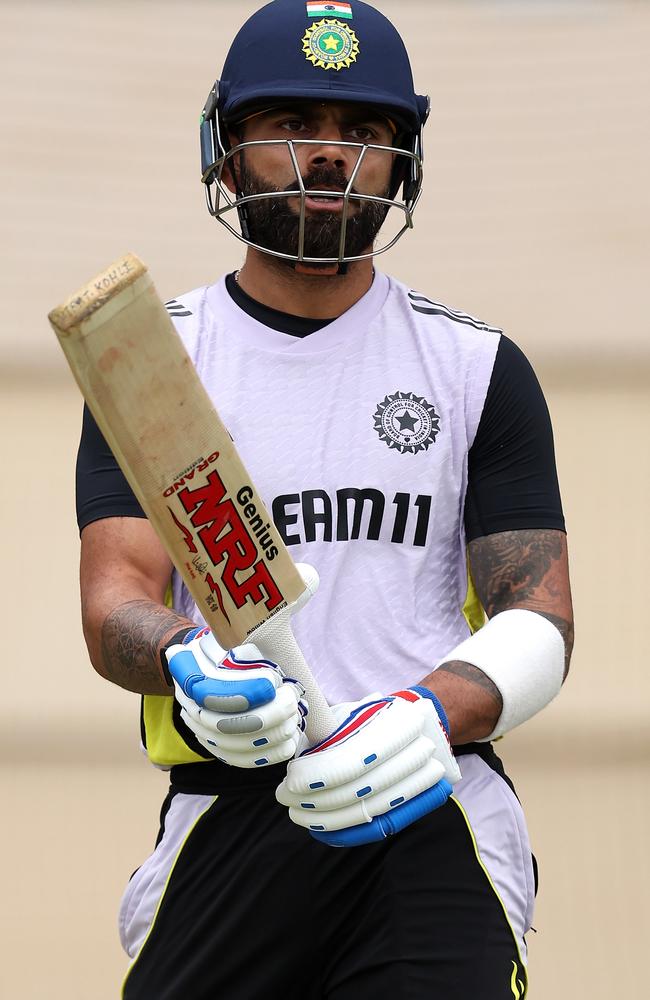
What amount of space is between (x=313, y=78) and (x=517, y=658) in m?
0.68

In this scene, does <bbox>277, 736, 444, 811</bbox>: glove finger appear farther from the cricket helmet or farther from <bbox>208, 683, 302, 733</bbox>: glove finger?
the cricket helmet

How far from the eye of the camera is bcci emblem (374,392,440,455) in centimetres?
176

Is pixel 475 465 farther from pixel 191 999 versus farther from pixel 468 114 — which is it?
pixel 468 114

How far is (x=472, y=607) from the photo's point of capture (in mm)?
1822

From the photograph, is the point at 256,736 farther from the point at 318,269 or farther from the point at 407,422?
the point at 318,269

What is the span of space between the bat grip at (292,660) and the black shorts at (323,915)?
0.74 ft

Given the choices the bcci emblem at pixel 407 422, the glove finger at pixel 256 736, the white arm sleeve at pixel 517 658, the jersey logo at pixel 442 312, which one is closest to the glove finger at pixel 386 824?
the glove finger at pixel 256 736

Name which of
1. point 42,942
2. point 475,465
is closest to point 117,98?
point 42,942

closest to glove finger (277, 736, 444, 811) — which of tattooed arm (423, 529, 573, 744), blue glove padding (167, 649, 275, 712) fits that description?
blue glove padding (167, 649, 275, 712)

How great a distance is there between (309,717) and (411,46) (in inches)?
98.3

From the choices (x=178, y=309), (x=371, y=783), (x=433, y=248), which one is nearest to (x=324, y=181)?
(x=178, y=309)

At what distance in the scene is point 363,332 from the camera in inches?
72.6

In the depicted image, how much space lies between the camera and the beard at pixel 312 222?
178cm

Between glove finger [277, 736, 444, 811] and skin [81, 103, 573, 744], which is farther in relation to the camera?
skin [81, 103, 573, 744]
